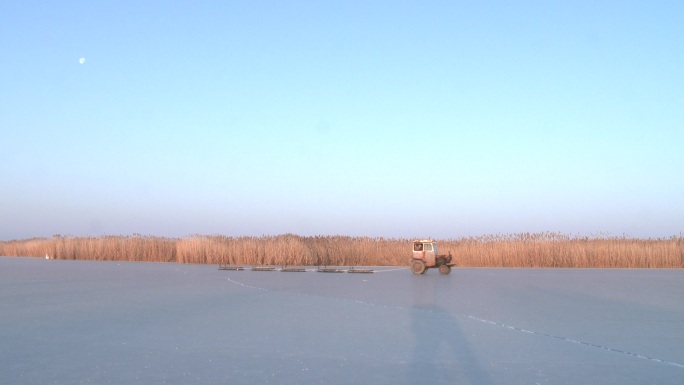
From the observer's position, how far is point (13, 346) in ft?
18.9

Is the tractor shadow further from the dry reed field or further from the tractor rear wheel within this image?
the dry reed field

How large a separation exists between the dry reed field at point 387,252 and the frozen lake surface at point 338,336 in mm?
11225

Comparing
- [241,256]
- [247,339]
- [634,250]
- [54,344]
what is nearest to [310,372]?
[247,339]

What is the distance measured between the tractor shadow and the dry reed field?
581 inches

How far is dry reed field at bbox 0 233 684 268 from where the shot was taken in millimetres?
22219

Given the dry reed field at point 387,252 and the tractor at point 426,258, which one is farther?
the dry reed field at point 387,252

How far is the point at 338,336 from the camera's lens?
6426 mm

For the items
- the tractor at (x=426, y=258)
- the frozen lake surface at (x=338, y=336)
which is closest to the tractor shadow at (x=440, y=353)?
the frozen lake surface at (x=338, y=336)

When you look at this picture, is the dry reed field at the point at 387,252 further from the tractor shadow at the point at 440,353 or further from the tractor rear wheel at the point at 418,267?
the tractor shadow at the point at 440,353

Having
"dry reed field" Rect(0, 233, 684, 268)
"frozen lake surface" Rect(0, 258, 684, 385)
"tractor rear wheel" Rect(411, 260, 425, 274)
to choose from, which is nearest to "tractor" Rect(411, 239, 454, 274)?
"tractor rear wheel" Rect(411, 260, 425, 274)

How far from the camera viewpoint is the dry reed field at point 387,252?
22.2 m

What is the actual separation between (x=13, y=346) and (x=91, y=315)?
214 centimetres

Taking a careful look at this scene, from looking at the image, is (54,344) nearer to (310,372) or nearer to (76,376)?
(76,376)

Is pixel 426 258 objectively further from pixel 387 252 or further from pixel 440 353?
pixel 440 353
